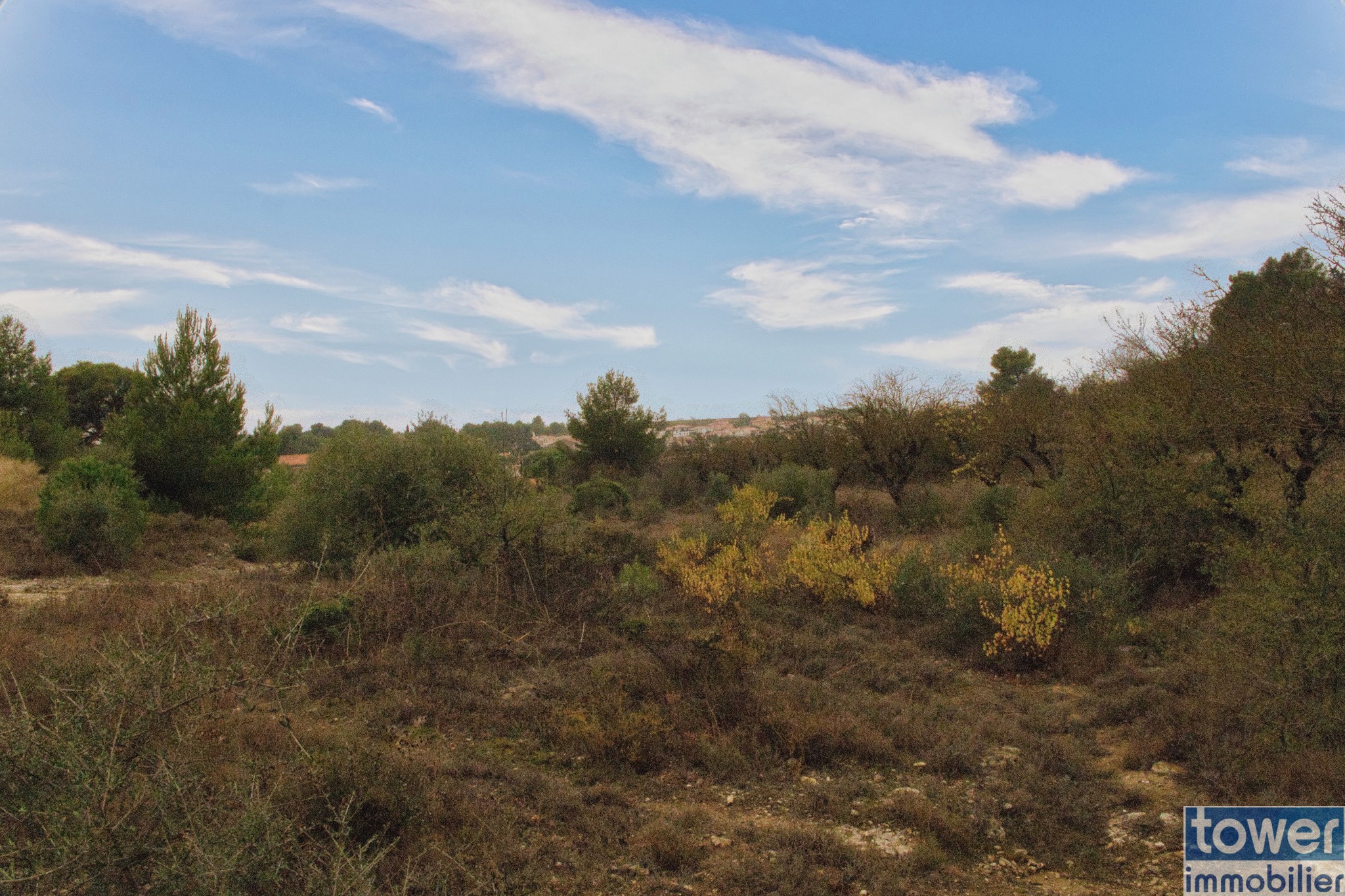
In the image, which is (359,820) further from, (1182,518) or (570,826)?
(1182,518)

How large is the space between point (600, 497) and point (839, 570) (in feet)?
41.0

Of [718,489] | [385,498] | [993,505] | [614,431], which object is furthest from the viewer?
[614,431]

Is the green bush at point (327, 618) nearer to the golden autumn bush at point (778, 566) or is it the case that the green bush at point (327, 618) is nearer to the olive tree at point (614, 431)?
the golden autumn bush at point (778, 566)

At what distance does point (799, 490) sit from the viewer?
19.0m

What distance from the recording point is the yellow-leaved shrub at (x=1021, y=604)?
25.8 feet

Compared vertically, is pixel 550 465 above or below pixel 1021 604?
above

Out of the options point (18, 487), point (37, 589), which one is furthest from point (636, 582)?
point (18, 487)

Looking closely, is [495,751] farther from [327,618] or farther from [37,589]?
[37,589]

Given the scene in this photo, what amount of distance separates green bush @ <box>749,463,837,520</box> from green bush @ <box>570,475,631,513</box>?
4.20 metres

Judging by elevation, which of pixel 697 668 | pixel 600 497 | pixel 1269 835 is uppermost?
pixel 600 497

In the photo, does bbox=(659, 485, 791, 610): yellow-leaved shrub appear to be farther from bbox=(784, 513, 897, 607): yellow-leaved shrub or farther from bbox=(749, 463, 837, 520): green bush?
bbox=(749, 463, 837, 520): green bush

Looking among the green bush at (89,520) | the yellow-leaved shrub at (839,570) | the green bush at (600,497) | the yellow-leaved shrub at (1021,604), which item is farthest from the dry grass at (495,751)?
the green bush at (600,497)

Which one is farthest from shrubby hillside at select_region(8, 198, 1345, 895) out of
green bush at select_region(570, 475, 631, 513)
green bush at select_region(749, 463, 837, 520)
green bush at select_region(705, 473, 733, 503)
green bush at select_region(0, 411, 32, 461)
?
green bush at select_region(705, 473, 733, 503)

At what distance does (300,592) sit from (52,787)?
6837 mm
